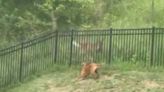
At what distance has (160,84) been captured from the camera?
11.3 m

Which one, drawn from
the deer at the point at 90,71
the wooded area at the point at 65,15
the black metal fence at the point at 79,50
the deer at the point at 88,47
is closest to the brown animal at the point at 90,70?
the deer at the point at 90,71

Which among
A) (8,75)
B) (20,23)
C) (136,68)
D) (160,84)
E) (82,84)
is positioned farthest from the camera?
(20,23)

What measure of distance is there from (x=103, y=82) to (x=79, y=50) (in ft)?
8.92

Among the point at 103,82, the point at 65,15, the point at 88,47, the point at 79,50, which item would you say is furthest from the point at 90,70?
the point at 65,15

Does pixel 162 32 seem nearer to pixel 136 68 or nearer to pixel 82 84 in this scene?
pixel 136 68

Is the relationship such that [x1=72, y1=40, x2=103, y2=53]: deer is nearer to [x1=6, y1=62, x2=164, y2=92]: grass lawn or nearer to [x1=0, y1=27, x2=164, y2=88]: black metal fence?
[x1=0, y1=27, x2=164, y2=88]: black metal fence

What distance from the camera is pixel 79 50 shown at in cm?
1434

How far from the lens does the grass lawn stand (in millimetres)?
11284

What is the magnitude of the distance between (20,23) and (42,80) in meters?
8.09

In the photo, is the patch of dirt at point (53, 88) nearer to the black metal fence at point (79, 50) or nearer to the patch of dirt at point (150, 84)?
the black metal fence at point (79, 50)

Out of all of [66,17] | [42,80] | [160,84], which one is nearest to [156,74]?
[160,84]

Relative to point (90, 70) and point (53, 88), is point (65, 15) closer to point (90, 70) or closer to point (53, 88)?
point (90, 70)

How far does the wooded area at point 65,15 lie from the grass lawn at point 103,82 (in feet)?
21.9

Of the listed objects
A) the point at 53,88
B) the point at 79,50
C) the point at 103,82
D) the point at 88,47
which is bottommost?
the point at 53,88
